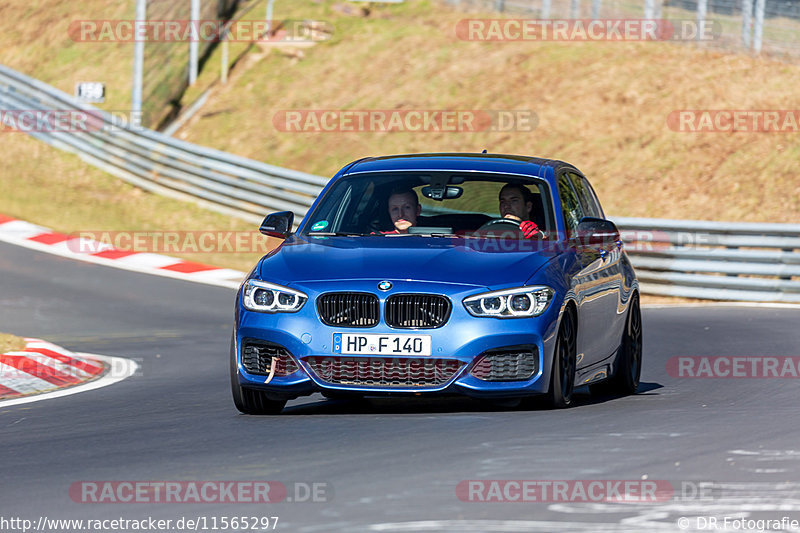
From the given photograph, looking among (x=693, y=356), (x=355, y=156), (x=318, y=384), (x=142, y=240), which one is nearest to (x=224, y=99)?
(x=355, y=156)

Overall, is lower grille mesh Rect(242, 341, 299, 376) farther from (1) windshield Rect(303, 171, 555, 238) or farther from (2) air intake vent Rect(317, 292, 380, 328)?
(1) windshield Rect(303, 171, 555, 238)

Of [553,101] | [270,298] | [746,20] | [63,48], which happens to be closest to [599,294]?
[270,298]

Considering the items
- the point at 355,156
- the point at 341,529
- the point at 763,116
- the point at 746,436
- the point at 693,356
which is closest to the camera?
the point at 341,529

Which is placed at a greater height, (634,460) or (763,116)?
(763,116)

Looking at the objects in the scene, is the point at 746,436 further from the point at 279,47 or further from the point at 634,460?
the point at 279,47

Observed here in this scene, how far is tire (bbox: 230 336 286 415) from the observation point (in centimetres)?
837

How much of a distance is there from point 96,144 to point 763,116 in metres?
11.6

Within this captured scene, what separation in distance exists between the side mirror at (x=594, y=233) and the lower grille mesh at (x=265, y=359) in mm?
2061

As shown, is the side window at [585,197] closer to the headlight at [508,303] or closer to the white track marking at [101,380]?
the headlight at [508,303]

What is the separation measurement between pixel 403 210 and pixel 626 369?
6.49 feet

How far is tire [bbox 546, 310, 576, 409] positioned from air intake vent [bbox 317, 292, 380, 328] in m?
1.04

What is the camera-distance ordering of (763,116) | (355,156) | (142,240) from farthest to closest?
1. (355,156)
2. (763,116)
3. (142,240)

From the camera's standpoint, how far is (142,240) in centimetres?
2217

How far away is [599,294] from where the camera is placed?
918cm
